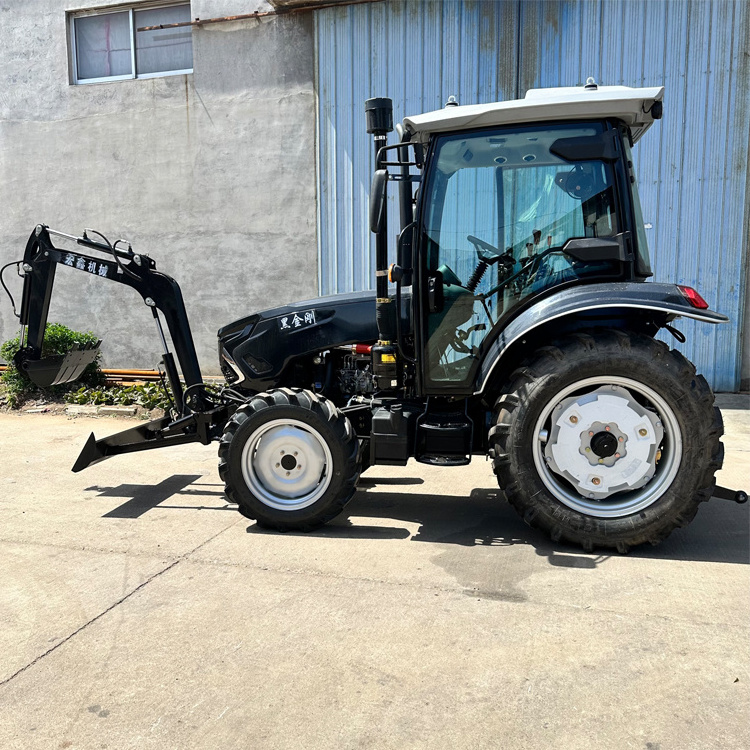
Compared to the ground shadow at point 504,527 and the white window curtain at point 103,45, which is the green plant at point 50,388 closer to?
the white window curtain at point 103,45

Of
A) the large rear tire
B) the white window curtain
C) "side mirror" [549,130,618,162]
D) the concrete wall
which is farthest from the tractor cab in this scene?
the white window curtain

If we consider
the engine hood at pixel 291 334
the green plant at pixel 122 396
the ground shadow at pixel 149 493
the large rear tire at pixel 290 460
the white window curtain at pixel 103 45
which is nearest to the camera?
the large rear tire at pixel 290 460

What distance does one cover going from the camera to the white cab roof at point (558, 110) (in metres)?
3.77

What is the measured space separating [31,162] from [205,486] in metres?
7.95

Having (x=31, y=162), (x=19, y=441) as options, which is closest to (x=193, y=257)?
(x=31, y=162)

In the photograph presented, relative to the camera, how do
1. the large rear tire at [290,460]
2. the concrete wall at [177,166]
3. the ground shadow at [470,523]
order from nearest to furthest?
the ground shadow at [470,523] → the large rear tire at [290,460] → the concrete wall at [177,166]

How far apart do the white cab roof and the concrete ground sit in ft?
7.71

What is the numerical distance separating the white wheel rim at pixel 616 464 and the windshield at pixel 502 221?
610 mm

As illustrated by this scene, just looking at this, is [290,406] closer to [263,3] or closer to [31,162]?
[263,3]

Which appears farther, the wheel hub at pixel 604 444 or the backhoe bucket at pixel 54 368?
the backhoe bucket at pixel 54 368

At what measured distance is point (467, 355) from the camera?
4258 mm

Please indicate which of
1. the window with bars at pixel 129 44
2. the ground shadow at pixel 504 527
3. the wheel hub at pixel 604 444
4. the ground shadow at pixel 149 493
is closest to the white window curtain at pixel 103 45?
the window with bars at pixel 129 44

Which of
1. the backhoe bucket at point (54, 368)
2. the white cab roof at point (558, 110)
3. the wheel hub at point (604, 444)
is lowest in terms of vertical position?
the wheel hub at point (604, 444)

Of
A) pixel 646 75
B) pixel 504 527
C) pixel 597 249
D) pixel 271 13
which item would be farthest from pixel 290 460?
pixel 271 13
